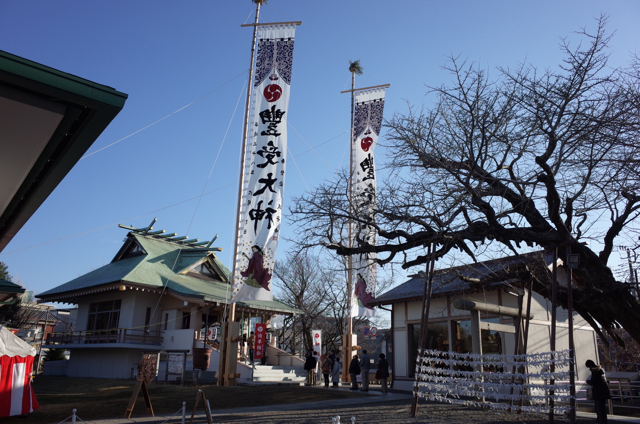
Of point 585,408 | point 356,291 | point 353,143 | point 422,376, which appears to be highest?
point 353,143

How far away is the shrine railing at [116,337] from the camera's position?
24.0 meters

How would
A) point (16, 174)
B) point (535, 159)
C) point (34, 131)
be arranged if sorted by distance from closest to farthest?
point (34, 131)
point (16, 174)
point (535, 159)

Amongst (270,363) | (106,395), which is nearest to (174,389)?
(106,395)

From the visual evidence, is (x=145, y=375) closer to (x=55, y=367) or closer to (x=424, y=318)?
(x=424, y=318)

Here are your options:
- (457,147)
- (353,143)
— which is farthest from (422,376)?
(353,143)

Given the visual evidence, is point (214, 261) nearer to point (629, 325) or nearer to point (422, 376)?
point (422, 376)

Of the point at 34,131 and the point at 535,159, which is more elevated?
the point at 535,159

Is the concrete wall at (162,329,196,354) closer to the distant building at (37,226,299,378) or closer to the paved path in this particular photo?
the distant building at (37,226,299,378)

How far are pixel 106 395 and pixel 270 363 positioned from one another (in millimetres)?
12923

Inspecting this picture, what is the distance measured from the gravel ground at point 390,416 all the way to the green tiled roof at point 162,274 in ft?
43.1

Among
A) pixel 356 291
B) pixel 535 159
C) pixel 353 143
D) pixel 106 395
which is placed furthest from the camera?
pixel 353 143

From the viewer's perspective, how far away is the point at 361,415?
10492mm

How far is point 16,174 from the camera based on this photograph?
615 cm

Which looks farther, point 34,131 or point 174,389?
point 174,389
